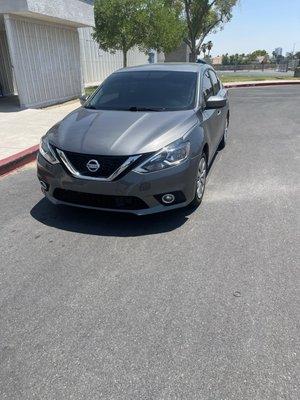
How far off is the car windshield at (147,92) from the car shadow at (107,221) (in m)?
1.40

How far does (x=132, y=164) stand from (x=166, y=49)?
21396 millimetres

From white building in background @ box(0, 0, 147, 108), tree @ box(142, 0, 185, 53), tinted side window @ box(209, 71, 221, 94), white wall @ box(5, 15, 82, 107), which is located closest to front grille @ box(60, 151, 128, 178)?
tinted side window @ box(209, 71, 221, 94)

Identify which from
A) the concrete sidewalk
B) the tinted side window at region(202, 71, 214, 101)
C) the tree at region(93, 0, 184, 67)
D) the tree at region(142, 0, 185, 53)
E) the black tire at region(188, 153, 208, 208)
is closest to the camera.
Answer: the black tire at region(188, 153, 208, 208)

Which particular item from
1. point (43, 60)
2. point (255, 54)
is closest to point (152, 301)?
point (43, 60)

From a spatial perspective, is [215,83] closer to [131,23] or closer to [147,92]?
[147,92]

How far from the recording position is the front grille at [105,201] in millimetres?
3943

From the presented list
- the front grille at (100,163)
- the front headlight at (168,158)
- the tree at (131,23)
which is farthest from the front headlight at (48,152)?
the tree at (131,23)

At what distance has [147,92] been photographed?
205 inches

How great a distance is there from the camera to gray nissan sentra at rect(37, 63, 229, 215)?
3832mm

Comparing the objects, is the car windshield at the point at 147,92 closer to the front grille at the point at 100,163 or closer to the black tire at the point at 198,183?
the black tire at the point at 198,183

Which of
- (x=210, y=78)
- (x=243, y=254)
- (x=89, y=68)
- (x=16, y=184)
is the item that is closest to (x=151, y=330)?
(x=243, y=254)

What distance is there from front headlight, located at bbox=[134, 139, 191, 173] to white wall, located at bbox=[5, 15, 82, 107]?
9.84 metres

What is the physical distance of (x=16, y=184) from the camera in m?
5.83

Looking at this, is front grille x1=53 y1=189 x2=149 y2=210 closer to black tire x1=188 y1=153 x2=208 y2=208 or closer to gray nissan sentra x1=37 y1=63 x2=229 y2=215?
gray nissan sentra x1=37 y1=63 x2=229 y2=215
